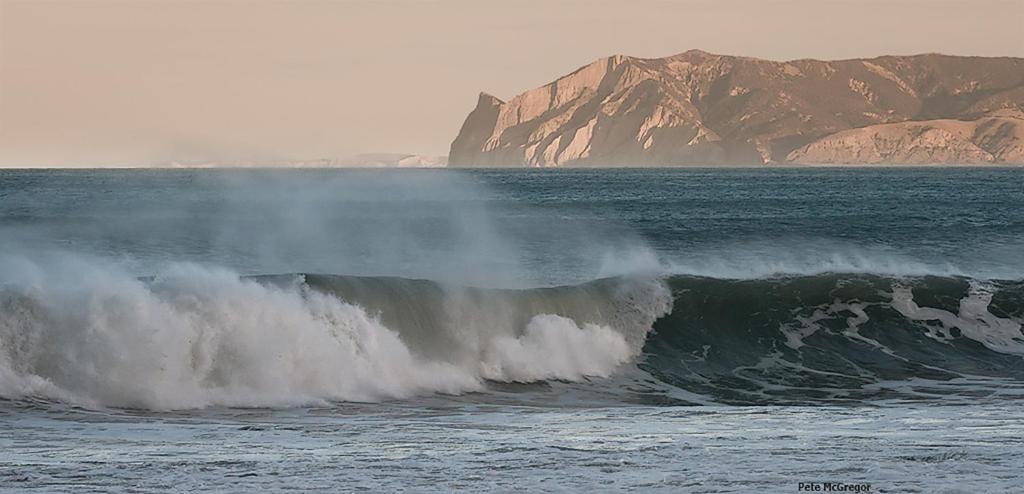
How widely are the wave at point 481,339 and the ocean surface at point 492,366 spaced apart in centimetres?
5

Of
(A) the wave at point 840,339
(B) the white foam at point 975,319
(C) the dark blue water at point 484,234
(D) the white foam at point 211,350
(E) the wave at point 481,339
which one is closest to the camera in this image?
(D) the white foam at point 211,350

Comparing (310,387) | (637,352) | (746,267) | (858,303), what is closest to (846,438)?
(310,387)

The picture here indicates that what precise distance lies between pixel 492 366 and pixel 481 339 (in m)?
0.98

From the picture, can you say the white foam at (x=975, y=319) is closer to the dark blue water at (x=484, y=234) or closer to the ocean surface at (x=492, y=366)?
the ocean surface at (x=492, y=366)

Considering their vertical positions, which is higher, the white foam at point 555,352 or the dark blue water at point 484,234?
the dark blue water at point 484,234

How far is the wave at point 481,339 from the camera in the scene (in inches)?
659

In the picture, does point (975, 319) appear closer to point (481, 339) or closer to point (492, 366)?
point (481, 339)

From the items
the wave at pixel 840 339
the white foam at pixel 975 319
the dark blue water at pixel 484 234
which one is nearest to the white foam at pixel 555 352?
the wave at pixel 840 339

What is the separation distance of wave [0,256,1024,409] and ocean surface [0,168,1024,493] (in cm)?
5

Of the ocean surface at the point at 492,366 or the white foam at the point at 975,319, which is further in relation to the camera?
the white foam at the point at 975,319

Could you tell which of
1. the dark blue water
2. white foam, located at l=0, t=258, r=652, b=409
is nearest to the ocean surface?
white foam, located at l=0, t=258, r=652, b=409

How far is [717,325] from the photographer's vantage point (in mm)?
24156

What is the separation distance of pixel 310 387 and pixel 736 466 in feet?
25.7

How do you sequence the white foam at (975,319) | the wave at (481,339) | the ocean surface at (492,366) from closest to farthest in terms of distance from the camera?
the ocean surface at (492,366) < the wave at (481,339) < the white foam at (975,319)
